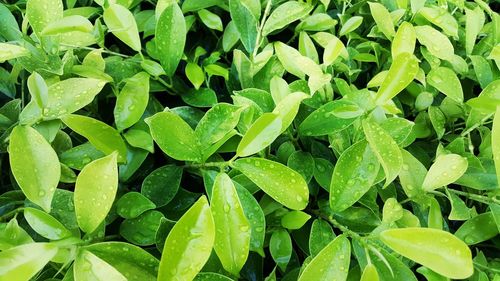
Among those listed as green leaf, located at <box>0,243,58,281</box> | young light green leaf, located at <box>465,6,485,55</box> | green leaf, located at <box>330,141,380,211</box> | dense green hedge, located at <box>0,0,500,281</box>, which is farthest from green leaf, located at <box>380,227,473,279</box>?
young light green leaf, located at <box>465,6,485,55</box>

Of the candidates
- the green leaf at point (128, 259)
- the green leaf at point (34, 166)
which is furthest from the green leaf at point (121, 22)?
the green leaf at point (128, 259)

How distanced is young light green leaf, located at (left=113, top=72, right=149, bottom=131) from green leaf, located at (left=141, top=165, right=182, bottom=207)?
0.08 m

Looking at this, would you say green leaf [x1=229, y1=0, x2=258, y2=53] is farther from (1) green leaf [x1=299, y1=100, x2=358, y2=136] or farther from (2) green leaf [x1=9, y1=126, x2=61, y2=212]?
(2) green leaf [x1=9, y1=126, x2=61, y2=212]

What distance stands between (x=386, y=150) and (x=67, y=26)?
44 centimetres

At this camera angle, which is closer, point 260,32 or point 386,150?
point 386,150

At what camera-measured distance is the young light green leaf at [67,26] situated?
62 cm

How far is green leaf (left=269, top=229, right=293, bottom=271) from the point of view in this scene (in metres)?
0.62

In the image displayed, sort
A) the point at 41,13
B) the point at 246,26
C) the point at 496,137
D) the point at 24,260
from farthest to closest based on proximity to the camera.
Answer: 1. the point at 246,26
2. the point at 41,13
3. the point at 496,137
4. the point at 24,260

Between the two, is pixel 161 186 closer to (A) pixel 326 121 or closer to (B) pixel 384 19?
(A) pixel 326 121

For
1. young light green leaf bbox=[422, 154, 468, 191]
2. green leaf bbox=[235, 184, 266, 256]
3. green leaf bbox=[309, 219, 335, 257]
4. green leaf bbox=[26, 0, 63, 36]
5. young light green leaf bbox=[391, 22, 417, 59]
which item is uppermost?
green leaf bbox=[26, 0, 63, 36]

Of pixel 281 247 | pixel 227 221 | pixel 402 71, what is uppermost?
pixel 402 71

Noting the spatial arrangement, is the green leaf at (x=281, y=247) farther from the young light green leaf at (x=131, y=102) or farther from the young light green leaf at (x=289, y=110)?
the young light green leaf at (x=131, y=102)

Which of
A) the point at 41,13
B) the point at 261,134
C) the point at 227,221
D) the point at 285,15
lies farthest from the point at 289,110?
the point at 41,13

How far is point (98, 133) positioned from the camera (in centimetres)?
59
